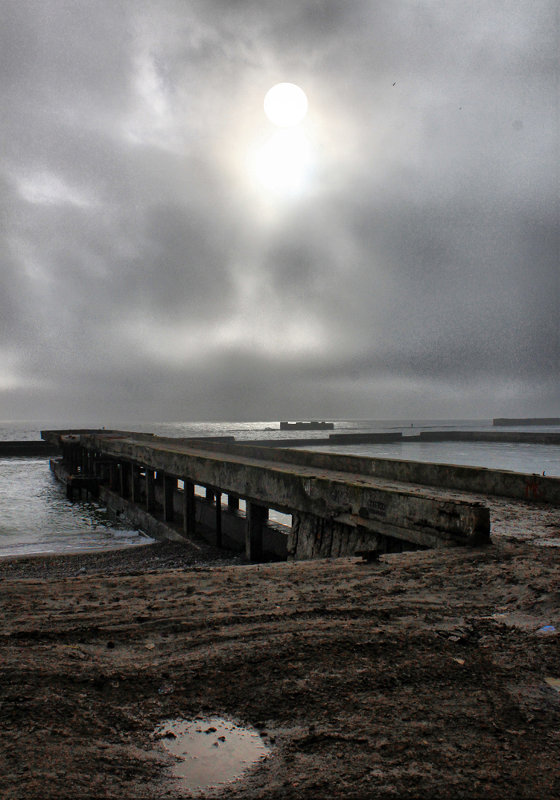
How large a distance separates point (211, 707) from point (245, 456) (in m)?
16.6

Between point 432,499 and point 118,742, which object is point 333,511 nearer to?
point 432,499

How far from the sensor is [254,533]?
1177 cm

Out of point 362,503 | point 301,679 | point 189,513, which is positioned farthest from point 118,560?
point 301,679

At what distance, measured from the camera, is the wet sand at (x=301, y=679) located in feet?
7.47

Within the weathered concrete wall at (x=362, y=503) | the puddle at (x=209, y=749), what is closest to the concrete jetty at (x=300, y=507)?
the weathered concrete wall at (x=362, y=503)

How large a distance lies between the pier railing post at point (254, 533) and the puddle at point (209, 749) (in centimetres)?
881

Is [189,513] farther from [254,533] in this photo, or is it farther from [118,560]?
[254,533]

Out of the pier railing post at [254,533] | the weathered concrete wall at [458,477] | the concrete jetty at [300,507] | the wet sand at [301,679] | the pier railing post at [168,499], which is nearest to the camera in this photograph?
the wet sand at [301,679]

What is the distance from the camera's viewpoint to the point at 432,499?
6.55 m

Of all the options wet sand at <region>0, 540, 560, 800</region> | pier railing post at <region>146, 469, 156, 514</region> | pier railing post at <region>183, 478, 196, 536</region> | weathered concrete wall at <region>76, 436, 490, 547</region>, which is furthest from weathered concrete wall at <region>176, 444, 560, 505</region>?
pier railing post at <region>146, 469, 156, 514</region>

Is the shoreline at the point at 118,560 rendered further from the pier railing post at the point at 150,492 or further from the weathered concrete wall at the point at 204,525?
the pier railing post at the point at 150,492

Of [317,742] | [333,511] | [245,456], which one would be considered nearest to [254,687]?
[317,742]

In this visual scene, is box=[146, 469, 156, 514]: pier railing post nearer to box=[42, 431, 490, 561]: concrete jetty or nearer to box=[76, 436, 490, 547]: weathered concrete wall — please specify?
box=[42, 431, 490, 561]: concrete jetty

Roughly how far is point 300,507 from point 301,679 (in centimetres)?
607
